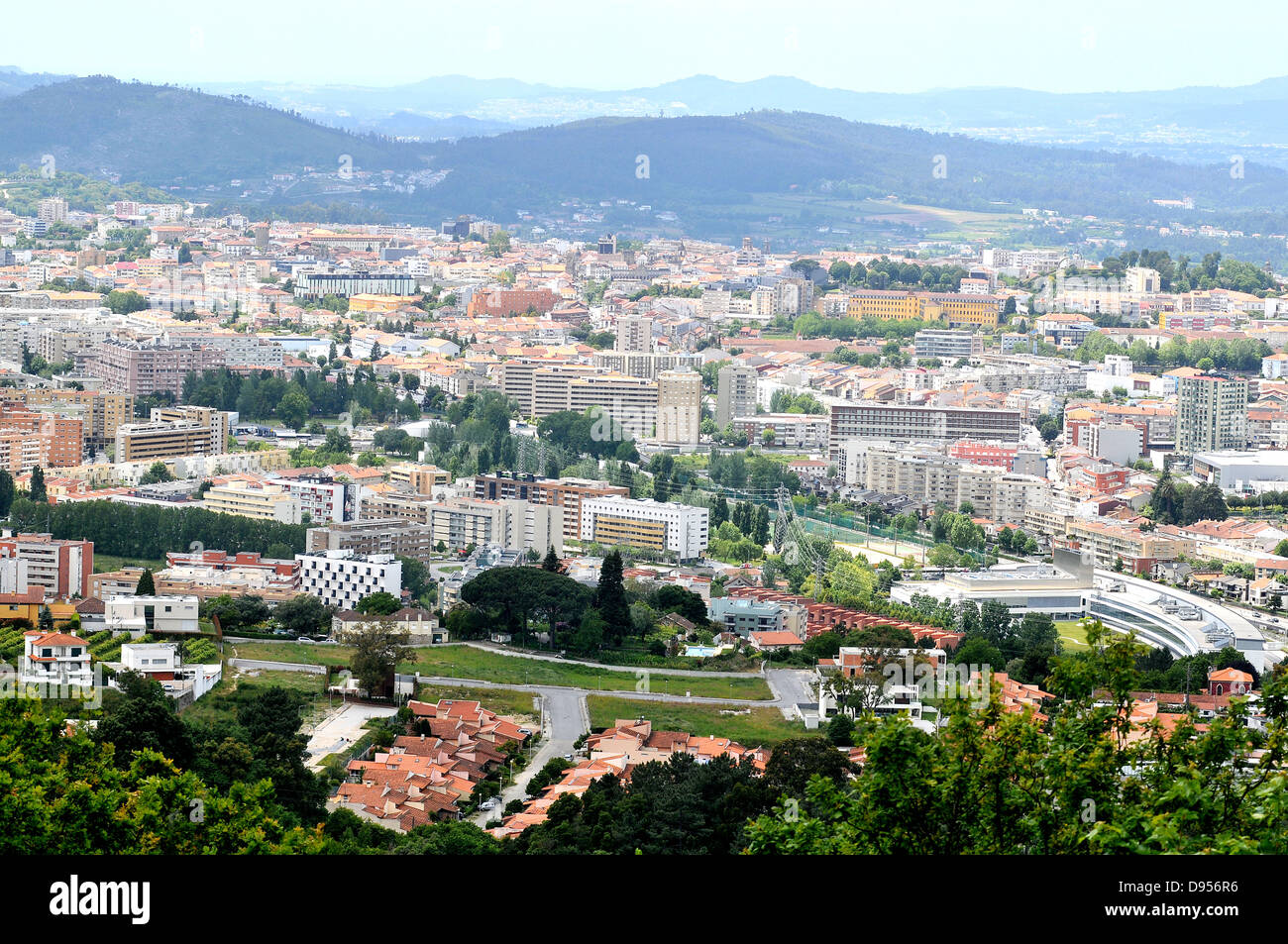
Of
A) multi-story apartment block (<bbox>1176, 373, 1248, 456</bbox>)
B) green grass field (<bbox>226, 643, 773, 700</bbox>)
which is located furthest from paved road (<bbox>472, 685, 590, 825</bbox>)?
multi-story apartment block (<bbox>1176, 373, 1248, 456</bbox>)

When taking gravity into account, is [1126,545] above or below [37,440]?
below

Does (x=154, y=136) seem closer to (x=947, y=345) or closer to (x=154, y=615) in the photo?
(x=947, y=345)

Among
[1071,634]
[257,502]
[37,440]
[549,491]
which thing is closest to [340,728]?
[1071,634]

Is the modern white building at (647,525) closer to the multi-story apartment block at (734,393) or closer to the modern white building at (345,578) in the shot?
the modern white building at (345,578)

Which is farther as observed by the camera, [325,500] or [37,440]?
[37,440]

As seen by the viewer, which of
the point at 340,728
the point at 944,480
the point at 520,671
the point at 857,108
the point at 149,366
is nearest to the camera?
the point at 340,728

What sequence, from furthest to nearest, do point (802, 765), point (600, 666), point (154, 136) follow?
point (154, 136) → point (600, 666) → point (802, 765)
